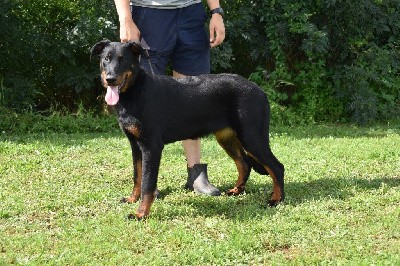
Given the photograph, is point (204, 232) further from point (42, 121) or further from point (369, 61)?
point (369, 61)

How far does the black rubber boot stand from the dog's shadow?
0.08m

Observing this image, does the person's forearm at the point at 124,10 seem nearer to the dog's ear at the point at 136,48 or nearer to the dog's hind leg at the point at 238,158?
the dog's ear at the point at 136,48

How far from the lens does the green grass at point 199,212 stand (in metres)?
4.66

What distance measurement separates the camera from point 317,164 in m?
7.44

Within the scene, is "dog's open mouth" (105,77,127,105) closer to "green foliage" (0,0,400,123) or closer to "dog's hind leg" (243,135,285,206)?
"dog's hind leg" (243,135,285,206)

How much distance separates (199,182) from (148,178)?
3.06 ft

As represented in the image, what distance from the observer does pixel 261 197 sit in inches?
242

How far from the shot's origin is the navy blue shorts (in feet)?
20.2

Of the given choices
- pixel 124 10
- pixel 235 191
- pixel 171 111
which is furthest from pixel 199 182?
pixel 124 10

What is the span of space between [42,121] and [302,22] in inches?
171

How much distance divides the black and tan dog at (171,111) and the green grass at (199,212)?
34cm

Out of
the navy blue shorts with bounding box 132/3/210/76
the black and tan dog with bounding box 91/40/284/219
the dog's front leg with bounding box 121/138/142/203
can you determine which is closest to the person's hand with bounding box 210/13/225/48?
the navy blue shorts with bounding box 132/3/210/76

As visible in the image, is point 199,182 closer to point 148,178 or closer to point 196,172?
point 196,172

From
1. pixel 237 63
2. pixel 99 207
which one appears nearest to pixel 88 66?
pixel 237 63
